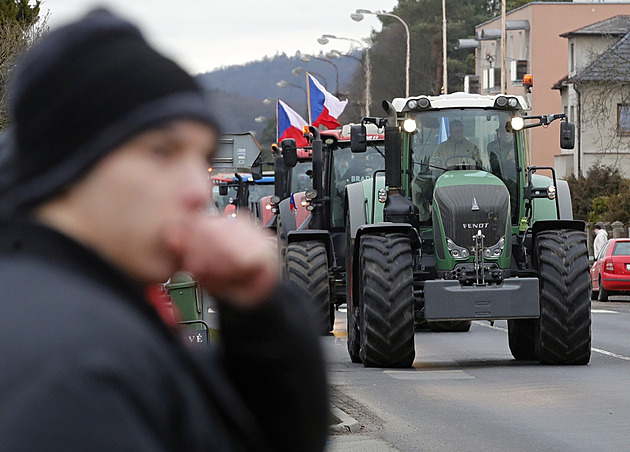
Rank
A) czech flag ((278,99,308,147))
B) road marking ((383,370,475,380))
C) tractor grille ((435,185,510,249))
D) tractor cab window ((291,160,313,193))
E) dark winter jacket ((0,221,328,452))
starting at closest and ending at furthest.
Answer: dark winter jacket ((0,221,328,452)) < road marking ((383,370,475,380)) < tractor grille ((435,185,510,249)) < tractor cab window ((291,160,313,193)) < czech flag ((278,99,308,147))

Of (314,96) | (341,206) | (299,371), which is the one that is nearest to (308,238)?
(341,206)

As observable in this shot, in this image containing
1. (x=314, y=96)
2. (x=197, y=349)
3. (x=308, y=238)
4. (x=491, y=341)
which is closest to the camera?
(x=197, y=349)

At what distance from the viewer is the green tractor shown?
1515 cm

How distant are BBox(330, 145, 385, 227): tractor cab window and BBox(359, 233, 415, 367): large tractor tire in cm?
601

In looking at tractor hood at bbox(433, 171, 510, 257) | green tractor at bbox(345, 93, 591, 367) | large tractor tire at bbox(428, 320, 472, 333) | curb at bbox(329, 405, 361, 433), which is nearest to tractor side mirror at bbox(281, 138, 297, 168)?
green tractor at bbox(345, 93, 591, 367)

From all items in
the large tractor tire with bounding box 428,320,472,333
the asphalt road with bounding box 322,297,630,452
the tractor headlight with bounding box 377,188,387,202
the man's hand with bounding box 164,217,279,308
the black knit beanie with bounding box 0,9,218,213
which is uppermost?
the black knit beanie with bounding box 0,9,218,213

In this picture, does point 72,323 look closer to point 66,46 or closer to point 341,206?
point 66,46

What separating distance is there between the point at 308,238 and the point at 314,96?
66.9 feet

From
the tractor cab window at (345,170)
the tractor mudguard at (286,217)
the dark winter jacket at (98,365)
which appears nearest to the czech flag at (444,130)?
the tractor cab window at (345,170)

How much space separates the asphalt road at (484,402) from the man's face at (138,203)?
5922mm

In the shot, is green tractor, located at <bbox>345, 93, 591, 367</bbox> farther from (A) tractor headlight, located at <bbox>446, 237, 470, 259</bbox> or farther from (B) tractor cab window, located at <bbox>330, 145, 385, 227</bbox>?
(B) tractor cab window, located at <bbox>330, 145, 385, 227</bbox>

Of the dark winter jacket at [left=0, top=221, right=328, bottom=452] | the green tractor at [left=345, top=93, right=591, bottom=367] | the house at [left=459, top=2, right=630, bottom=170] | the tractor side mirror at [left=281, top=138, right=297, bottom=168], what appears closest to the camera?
the dark winter jacket at [left=0, top=221, right=328, bottom=452]

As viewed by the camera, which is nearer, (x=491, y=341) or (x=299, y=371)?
(x=299, y=371)

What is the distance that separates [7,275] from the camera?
1.49 meters
